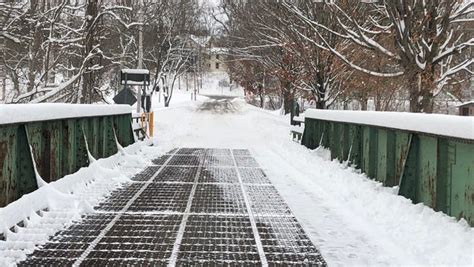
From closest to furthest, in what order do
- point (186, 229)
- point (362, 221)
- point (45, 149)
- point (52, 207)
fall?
point (186, 229) < point (362, 221) < point (52, 207) < point (45, 149)

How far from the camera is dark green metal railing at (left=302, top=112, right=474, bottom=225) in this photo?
5.98 meters

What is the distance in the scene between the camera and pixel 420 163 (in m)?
7.45

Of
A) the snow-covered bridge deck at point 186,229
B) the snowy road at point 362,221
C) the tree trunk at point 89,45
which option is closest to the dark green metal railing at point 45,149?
the snow-covered bridge deck at point 186,229

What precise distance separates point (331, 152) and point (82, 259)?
915 cm

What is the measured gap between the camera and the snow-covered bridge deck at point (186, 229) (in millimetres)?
5492

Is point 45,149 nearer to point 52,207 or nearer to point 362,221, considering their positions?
point 52,207

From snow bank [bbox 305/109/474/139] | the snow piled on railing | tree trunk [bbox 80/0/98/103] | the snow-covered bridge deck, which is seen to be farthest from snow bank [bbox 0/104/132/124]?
snow bank [bbox 305/109/474/139]

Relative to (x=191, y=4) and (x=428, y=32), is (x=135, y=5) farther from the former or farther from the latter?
(x=428, y=32)

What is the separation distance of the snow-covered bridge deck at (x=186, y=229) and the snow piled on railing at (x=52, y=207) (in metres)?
0.18

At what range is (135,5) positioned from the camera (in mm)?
29922

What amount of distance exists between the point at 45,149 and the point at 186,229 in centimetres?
283

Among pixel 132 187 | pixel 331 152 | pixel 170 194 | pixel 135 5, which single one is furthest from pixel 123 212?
pixel 135 5

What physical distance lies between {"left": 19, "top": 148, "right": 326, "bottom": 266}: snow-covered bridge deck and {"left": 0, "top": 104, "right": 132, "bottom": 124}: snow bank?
61.6 inches

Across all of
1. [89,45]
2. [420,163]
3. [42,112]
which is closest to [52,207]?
[42,112]
